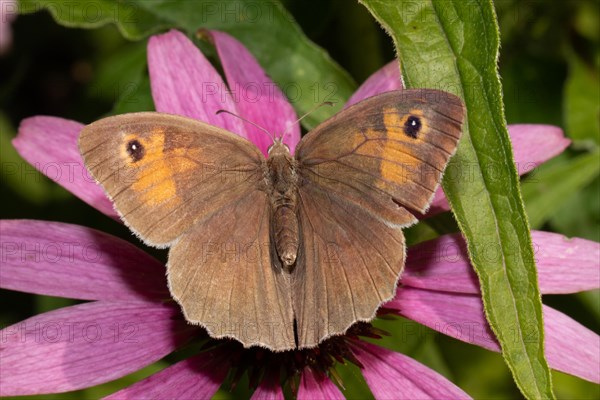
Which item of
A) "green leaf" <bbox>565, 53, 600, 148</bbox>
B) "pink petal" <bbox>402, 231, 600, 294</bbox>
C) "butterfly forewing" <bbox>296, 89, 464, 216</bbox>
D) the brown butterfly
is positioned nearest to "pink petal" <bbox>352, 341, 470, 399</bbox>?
"pink petal" <bbox>402, 231, 600, 294</bbox>

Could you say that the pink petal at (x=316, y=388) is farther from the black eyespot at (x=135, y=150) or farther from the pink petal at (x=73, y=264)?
the black eyespot at (x=135, y=150)

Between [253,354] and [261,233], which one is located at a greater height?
[261,233]

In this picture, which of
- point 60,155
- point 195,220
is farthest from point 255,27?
point 195,220

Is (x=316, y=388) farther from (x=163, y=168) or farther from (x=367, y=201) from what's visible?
(x=163, y=168)

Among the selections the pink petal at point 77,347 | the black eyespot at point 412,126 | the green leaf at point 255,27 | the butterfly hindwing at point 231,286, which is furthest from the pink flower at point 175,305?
the black eyespot at point 412,126

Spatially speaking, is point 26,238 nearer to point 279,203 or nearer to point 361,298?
point 279,203

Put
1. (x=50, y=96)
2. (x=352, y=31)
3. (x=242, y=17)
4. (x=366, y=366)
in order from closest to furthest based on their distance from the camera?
(x=366, y=366) → (x=242, y=17) → (x=352, y=31) → (x=50, y=96)

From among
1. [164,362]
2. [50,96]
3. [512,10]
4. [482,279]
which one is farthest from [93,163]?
[50,96]

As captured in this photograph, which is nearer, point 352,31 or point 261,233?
point 261,233
